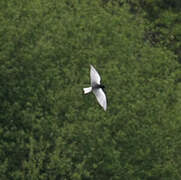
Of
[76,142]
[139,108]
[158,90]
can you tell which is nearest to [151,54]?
[158,90]

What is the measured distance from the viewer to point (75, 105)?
20016 millimetres

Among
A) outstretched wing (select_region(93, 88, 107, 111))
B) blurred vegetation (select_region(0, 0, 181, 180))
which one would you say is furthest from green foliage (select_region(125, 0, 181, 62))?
outstretched wing (select_region(93, 88, 107, 111))

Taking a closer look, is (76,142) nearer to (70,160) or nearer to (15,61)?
(70,160)

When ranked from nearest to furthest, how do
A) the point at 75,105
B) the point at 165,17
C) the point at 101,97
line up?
the point at 101,97 < the point at 75,105 < the point at 165,17

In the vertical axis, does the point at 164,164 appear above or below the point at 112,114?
below

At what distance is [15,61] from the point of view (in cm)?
2106

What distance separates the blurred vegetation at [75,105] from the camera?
19094 millimetres

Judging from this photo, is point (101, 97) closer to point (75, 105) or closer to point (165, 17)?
point (75, 105)

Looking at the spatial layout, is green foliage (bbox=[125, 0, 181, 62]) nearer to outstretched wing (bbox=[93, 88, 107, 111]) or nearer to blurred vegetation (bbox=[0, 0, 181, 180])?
blurred vegetation (bbox=[0, 0, 181, 180])

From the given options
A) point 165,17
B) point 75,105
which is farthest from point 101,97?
point 165,17

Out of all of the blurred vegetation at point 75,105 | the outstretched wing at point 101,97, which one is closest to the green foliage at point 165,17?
the blurred vegetation at point 75,105

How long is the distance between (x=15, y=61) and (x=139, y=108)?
3.89 m

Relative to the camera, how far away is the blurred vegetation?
19.1 metres

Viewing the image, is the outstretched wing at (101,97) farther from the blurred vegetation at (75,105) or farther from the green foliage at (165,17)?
the green foliage at (165,17)
